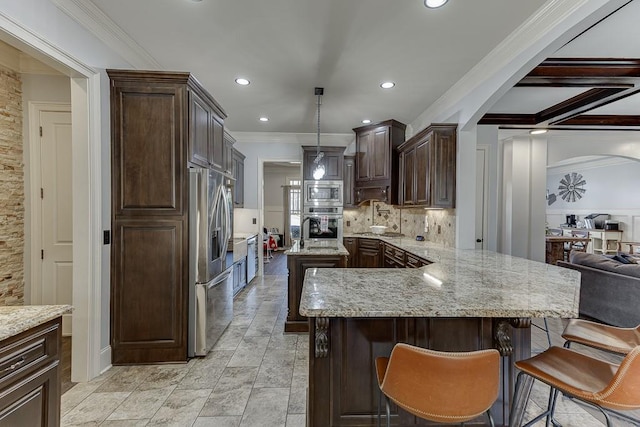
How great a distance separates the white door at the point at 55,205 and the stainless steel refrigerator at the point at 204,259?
1.56 m

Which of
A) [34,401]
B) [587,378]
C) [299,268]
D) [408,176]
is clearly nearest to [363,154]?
[408,176]

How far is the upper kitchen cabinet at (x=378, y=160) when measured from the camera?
482cm

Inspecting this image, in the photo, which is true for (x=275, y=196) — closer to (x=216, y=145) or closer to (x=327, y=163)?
(x=327, y=163)

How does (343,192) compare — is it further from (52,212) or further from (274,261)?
(52,212)

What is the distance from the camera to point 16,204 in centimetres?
289

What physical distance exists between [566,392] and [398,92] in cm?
343

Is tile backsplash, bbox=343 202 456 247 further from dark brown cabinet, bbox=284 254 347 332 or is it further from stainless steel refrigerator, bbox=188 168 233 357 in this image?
stainless steel refrigerator, bbox=188 168 233 357

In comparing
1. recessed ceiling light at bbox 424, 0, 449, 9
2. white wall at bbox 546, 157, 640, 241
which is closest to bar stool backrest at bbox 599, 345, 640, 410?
recessed ceiling light at bbox 424, 0, 449, 9

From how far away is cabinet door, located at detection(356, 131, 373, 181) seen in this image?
514 centimetres

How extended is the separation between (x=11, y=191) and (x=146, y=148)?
63.1 inches

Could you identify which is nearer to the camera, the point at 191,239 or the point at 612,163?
the point at 191,239

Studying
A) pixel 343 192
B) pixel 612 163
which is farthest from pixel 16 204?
pixel 612 163

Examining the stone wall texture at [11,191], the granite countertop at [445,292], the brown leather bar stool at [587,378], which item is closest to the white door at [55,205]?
the stone wall texture at [11,191]

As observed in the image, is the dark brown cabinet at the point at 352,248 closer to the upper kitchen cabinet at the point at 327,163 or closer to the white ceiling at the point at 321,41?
the upper kitchen cabinet at the point at 327,163
